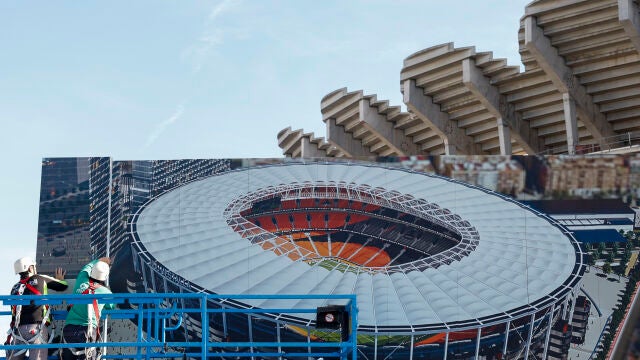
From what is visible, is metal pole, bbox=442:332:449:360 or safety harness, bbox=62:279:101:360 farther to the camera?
metal pole, bbox=442:332:449:360

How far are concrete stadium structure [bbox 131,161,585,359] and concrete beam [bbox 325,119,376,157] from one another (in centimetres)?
1307

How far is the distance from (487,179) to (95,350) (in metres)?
14.1

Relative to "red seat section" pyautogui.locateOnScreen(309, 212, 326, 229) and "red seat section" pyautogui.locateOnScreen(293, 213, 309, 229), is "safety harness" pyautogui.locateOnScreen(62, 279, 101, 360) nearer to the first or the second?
"red seat section" pyautogui.locateOnScreen(293, 213, 309, 229)

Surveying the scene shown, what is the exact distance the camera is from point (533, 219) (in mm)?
24000

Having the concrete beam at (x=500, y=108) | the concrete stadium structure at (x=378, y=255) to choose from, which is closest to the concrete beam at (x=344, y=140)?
the concrete beam at (x=500, y=108)

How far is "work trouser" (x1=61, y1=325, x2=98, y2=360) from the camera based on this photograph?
1219cm

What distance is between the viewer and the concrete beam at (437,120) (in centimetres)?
3353

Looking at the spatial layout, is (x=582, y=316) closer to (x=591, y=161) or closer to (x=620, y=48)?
(x=591, y=161)

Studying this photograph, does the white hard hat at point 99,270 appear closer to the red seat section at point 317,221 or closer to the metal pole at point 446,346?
the metal pole at point 446,346

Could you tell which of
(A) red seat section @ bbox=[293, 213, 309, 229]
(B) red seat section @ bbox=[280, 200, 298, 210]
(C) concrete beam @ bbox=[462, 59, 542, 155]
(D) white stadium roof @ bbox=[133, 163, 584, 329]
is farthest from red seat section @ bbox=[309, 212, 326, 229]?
(C) concrete beam @ bbox=[462, 59, 542, 155]

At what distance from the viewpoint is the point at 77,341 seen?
1229 centimetres

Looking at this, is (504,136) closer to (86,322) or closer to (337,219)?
(337,219)

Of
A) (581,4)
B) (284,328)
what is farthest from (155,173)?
(581,4)

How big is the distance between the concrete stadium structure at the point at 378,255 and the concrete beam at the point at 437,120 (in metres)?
9.07
